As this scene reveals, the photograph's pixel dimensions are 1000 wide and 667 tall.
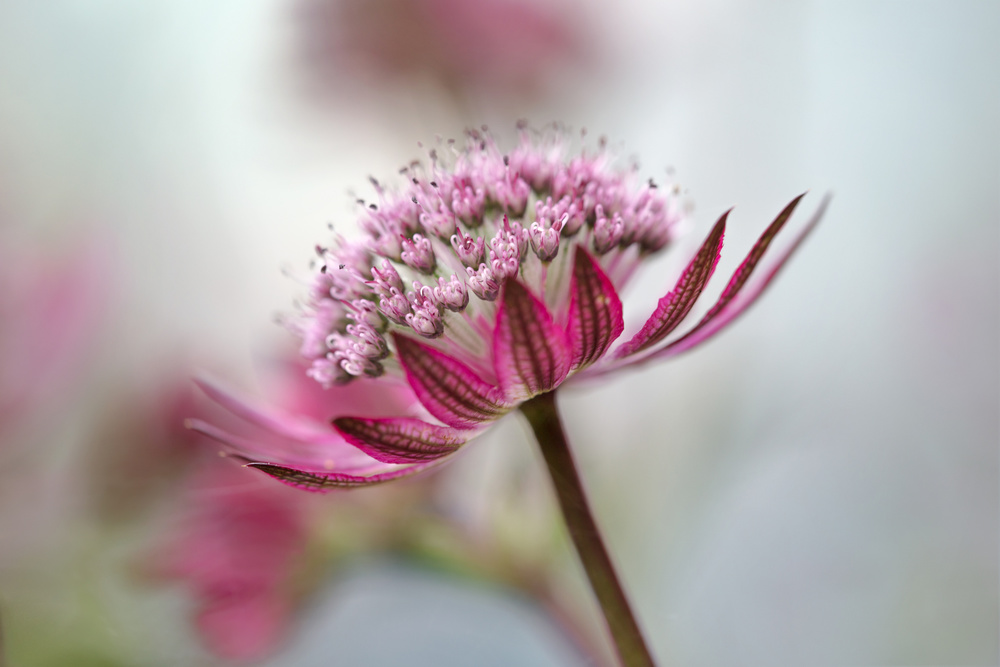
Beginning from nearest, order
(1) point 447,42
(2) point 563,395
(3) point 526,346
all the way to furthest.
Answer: (3) point 526,346, (2) point 563,395, (1) point 447,42

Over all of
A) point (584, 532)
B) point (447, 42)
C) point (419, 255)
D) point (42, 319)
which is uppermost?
point (447, 42)

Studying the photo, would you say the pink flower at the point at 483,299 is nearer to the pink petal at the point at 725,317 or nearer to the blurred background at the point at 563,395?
the pink petal at the point at 725,317

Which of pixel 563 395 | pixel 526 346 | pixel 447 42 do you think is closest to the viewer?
pixel 526 346

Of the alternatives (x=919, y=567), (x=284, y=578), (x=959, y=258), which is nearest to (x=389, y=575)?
(x=284, y=578)

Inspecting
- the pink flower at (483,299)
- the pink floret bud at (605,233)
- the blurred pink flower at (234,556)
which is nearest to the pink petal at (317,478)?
the pink flower at (483,299)

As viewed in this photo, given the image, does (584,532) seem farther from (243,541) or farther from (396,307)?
(243,541)

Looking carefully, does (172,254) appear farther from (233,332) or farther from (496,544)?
(496,544)

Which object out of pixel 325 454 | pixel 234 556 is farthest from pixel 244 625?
pixel 325 454
